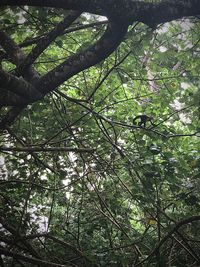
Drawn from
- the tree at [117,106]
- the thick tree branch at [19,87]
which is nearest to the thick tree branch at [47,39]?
the tree at [117,106]

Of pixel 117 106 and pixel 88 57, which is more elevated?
pixel 117 106

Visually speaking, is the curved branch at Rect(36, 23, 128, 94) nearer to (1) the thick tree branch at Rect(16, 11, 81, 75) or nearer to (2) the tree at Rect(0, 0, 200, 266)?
(2) the tree at Rect(0, 0, 200, 266)


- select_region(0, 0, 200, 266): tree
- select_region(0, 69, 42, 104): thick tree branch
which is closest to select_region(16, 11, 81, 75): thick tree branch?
select_region(0, 0, 200, 266): tree

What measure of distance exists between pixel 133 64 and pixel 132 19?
1.11 metres

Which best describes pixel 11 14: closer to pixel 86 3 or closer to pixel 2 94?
pixel 2 94

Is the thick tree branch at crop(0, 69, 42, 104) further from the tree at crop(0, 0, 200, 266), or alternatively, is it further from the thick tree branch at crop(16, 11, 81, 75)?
the thick tree branch at crop(16, 11, 81, 75)

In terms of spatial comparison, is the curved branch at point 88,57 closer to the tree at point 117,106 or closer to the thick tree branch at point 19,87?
the tree at point 117,106

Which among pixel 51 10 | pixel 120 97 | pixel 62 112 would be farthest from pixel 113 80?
pixel 51 10

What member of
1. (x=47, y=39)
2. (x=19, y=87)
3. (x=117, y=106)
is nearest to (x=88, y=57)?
(x=47, y=39)

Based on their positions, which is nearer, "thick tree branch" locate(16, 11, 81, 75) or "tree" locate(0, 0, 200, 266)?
"tree" locate(0, 0, 200, 266)

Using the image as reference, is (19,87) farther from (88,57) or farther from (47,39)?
(88,57)

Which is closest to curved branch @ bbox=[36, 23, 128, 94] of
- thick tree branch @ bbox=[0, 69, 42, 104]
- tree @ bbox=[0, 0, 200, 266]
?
tree @ bbox=[0, 0, 200, 266]

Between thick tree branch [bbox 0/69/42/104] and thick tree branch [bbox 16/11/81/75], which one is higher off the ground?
thick tree branch [bbox 16/11/81/75]

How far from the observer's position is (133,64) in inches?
121
